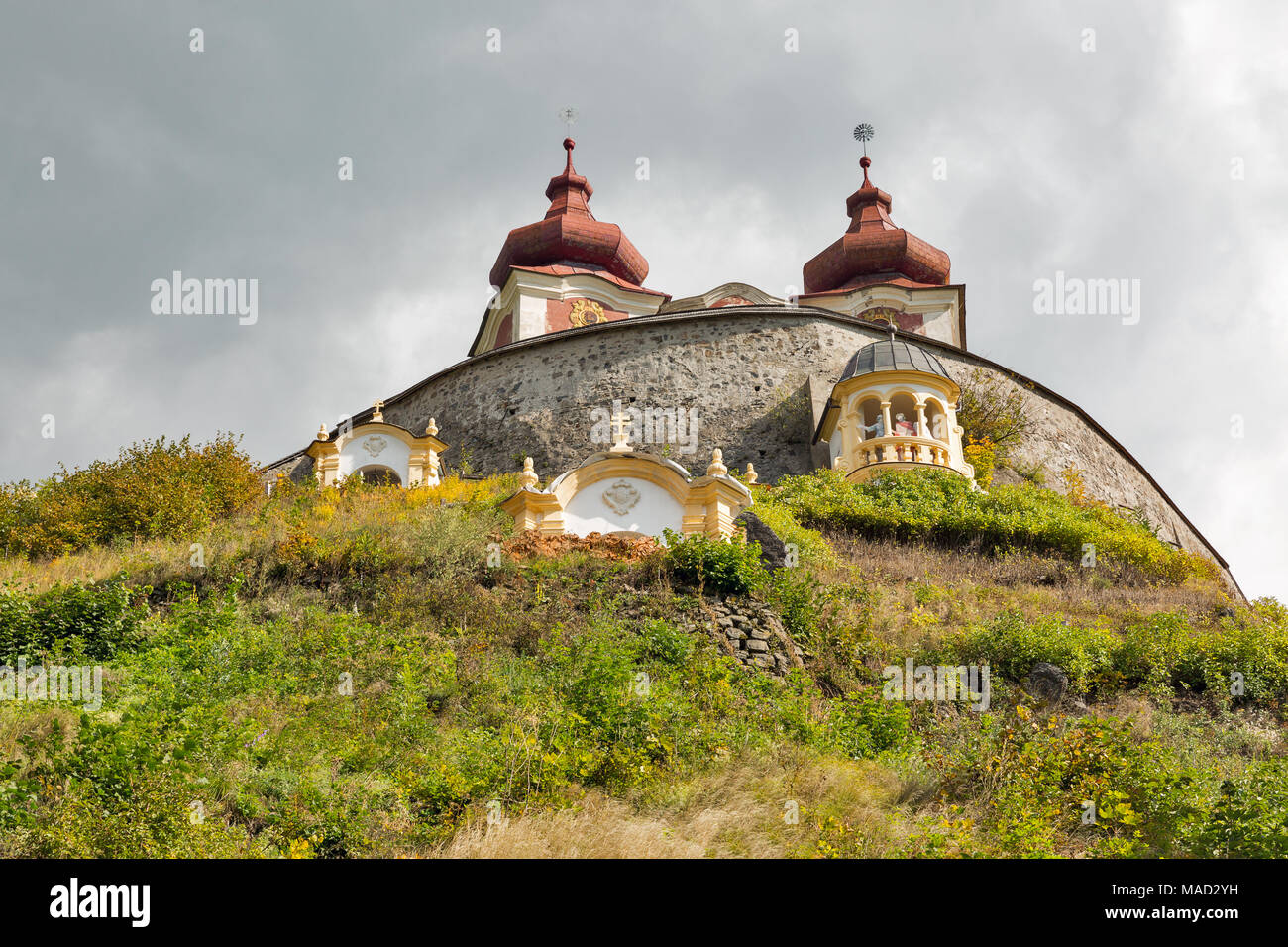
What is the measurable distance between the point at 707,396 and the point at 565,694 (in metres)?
16.8

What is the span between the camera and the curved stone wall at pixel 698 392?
26.5m

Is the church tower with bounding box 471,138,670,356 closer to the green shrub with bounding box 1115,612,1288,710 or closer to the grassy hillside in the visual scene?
the grassy hillside

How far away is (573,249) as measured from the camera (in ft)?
121

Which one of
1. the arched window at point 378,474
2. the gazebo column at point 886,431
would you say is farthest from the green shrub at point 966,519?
the arched window at point 378,474

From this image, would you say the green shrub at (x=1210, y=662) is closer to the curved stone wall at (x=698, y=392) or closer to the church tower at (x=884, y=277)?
the curved stone wall at (x=698, y=392)

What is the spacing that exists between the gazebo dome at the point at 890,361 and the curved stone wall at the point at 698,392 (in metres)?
1.66

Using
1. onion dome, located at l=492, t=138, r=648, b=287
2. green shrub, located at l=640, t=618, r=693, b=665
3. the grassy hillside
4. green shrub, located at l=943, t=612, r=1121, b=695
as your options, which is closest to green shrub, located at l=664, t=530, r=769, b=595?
the grassy hillside

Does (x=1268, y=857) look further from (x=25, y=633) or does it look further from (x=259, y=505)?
(x=259, y=505)

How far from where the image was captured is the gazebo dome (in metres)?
25.0

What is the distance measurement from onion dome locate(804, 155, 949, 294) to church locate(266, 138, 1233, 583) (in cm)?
133

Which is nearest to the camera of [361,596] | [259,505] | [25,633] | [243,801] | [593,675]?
[243,801]

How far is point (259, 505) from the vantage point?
1975 cm
